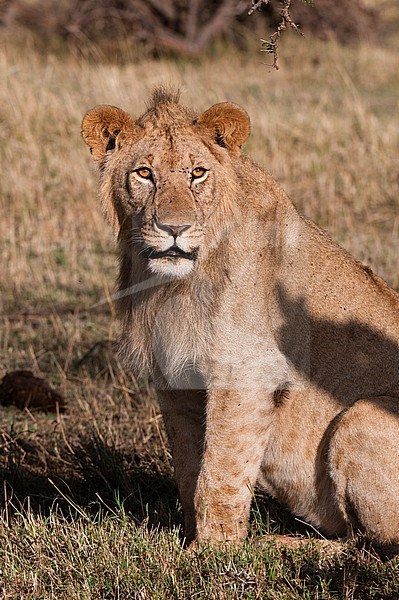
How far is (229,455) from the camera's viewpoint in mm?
3789

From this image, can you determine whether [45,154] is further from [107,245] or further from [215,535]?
[215,535]

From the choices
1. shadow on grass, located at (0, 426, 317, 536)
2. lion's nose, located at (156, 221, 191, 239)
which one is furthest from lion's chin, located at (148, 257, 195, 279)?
shadow on grass, located at (0, 426, 317, 536)

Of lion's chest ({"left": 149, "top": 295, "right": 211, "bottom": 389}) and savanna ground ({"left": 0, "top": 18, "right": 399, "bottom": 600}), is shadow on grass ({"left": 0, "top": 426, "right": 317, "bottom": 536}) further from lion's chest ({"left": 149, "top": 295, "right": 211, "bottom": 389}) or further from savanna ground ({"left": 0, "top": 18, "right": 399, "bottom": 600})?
lion's chest ({"left": 149, "top": 295, "right": 211, "bottom": 389})

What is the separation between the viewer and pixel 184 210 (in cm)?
358

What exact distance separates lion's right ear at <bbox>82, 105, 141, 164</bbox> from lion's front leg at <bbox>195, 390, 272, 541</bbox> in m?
1.12

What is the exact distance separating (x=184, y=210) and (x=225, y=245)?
33 centimetres

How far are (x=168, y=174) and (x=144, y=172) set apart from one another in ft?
0.35

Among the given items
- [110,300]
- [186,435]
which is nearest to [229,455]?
[186,435]

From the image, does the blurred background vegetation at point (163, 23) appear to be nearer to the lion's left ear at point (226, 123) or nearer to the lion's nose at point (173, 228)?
the lion's left ear at point (226, 123)

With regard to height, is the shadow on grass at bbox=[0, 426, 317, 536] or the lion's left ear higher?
the lion's left ear

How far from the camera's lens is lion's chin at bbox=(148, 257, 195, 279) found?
359 centimetres

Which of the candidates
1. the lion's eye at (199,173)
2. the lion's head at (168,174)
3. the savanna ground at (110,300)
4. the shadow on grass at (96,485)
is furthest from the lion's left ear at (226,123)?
the shadow on grass at (96,485)

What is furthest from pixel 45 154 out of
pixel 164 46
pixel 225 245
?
pixel 225 245

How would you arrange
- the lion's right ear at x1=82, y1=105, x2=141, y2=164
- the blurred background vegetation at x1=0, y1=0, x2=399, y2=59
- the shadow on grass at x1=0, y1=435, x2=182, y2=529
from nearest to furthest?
1. the lion's right ear at x1=82, y1=105, x2=141, y2=164
2. the shadow on grass at x1=0, y1=435, x2=182, y2=529
3. the blurred background vegetation at x1=0, y1=0, x2=399, y2=59
